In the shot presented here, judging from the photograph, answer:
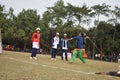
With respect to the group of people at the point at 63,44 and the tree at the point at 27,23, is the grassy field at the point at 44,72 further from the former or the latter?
the tree at the point at 27,23

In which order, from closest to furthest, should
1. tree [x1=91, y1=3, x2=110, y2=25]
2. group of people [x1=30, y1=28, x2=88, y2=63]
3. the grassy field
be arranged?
the grassy field < group of people [x1=30, y1=28, x2=88, y2=63] < tree [x1=91, y1=3, x2=110, y2=25]

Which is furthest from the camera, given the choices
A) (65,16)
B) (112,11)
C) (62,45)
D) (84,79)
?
(65,16)

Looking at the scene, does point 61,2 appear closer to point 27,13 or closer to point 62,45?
point 27,13

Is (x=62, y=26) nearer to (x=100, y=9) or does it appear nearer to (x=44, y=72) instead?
(x=100, y=9)

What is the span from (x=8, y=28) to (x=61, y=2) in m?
15.6

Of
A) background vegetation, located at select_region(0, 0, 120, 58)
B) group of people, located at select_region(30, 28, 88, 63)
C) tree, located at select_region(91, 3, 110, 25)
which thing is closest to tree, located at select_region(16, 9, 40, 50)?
background vegetation, located at select_region(0, 0, 120, 58)

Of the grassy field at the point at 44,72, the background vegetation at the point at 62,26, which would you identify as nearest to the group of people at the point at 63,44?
the grassy field at the point at 44,72

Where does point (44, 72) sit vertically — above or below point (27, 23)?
below

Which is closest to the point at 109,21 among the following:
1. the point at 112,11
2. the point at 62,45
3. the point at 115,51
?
the point at 112,11

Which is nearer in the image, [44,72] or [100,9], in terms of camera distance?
[44,72]

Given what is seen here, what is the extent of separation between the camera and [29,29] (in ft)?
290

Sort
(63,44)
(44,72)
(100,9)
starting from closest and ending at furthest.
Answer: (44,72)
(63,44)
(100,9)

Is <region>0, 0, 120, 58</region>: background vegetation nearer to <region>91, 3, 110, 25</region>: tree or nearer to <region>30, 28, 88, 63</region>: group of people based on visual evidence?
<region>91, 3, 110, 25</region>: tree

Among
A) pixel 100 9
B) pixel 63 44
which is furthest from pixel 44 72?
pixel 100 9
